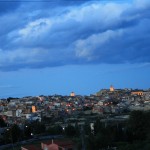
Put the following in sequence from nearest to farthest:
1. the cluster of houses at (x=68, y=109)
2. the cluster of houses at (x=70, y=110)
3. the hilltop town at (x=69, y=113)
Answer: the hilltop town at (x=69, y=113) < the cluster of houses at (x=70, y=110) < the cluster of houses at (x=68, y=109)

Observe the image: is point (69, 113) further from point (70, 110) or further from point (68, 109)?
point (68, 109)

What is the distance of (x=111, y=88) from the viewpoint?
176250 mm

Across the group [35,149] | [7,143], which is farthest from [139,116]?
[7,143]

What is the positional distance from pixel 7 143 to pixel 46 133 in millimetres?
5633

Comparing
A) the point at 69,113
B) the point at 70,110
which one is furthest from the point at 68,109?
the point at 69,113

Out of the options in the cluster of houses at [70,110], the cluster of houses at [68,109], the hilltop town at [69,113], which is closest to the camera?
the hilltop town at [69,113]

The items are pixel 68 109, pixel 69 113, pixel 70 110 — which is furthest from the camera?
pixel 68 109

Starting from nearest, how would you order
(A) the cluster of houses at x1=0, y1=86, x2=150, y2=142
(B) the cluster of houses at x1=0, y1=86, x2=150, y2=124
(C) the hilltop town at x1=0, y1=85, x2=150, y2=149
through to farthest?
1. (C) the hilltop town at x1=0, y1=85, x2=150, y2=149
2. (A) the cluster of houses at x1=0, y1=86, x2=150, y2=142
3. (B) the cluster of houses at x1=0, y1=86, x2=150, y2=124

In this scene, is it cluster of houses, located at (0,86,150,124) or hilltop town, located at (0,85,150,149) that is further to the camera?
cluster of houses, located at (0,86,150,124)

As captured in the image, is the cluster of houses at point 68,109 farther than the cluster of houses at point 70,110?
Yes

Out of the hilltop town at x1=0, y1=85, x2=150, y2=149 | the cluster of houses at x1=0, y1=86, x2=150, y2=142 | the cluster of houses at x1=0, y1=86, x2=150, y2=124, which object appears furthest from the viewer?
the cluster of houses at x1=0, y1=86, x2=150, y2=124

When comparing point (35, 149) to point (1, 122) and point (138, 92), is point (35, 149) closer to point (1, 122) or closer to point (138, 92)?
point (1, 122)

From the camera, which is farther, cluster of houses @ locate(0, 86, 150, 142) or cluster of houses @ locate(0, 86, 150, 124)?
cluster of houses @ locate(0, 86, 150, 124)

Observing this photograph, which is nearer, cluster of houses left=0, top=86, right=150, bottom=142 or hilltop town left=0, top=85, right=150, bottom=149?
hilltop town left=0, top=85, right=150, bottom=149
